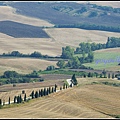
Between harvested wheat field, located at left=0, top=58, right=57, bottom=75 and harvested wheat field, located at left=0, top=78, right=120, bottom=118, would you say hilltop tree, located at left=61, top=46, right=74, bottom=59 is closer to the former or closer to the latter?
harvested wheat field, located at left=0, top=58, right=57, bottom=75

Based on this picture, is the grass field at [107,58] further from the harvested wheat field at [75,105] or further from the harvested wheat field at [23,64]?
the harvested wheat field at [75,105]

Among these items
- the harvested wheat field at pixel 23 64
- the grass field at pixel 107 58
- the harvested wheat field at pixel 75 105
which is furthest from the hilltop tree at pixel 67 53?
the harvested wheat field at pixel 75 105

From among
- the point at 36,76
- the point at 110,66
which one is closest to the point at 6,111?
the point at 36,76

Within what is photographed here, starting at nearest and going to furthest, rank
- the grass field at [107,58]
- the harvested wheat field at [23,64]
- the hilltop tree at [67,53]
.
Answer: the harvested wheat field at [23,64] < the grass field at [107,58] < the hilltop tree at [67,53]

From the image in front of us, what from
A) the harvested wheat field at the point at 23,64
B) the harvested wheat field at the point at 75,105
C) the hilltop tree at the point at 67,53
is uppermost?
the hilltop tree at the point at 67,53

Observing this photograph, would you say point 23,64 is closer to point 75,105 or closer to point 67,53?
point 67,53

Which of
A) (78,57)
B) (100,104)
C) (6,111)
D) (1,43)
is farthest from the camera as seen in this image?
(1,43)

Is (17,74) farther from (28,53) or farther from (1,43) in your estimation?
(1,43)
